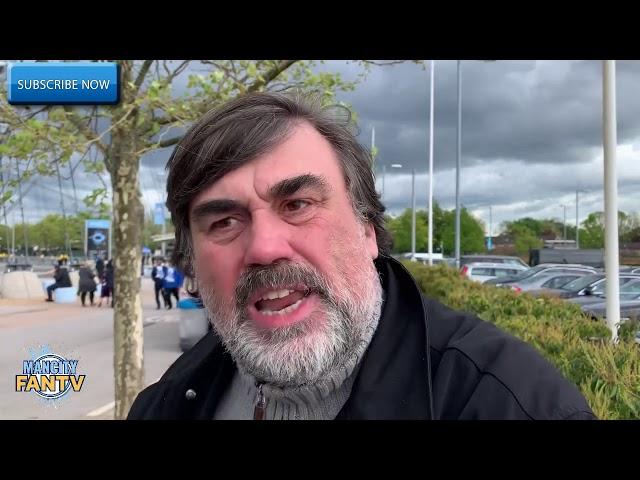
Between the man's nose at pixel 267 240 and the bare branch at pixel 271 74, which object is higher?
the bare branch at pixel 271 74

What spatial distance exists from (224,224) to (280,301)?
23 centimetres

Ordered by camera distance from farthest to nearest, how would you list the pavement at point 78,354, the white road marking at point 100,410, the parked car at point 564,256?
the parked car at point 564,256
the white road marking at point 100,410
the pavement at point 78,354

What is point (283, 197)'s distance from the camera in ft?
4.54

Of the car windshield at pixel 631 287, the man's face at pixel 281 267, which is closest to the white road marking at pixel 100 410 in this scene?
the man's face at pixel 281 267

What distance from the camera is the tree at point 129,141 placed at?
3479 millimetres

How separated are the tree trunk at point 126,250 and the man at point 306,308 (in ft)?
7.28

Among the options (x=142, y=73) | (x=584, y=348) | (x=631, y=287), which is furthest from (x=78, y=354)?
(x=631, y=287)

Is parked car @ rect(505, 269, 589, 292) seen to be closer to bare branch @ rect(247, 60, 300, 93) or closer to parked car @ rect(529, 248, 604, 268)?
bare branch @ rect(247, 60, 300, 93)

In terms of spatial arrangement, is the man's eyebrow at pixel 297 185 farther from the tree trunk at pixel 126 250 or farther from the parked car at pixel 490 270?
the parked car at pixel 490 270

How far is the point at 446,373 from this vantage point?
4.08 ft

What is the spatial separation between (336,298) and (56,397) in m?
1.63

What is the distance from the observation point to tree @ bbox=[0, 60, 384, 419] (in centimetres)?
348
